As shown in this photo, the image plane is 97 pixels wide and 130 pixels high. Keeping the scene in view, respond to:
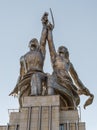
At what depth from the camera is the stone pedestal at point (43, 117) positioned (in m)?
26.0

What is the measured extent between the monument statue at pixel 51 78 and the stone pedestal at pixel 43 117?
0.96m

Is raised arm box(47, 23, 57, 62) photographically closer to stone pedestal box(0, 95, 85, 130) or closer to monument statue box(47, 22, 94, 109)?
monument statue box(47, 22, 94, 109)

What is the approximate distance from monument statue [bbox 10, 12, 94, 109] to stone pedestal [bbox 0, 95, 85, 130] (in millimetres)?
964

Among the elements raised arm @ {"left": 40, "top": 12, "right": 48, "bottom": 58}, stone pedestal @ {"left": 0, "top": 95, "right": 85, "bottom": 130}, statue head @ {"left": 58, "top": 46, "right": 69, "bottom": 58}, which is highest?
raised arm @ {"left": 40, "top": 12, "right": 48, "bottom": 58}

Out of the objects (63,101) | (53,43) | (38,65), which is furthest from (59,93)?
(53,43)

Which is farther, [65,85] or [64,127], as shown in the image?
[65,85]

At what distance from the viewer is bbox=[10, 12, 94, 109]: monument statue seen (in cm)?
2878

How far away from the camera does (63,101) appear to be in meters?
29.1

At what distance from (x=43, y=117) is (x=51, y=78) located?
12.0 feet

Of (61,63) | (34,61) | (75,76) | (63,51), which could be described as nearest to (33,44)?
(34,61)

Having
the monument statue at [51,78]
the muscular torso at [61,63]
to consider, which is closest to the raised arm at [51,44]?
the monument statue at [51,78]

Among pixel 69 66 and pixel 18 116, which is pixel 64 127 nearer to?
pixel 18 116

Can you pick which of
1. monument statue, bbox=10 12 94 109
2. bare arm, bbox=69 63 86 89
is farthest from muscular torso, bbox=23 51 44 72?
bare arm, bbox=69 63 86 89

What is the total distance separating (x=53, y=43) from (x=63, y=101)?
551 centimetres
